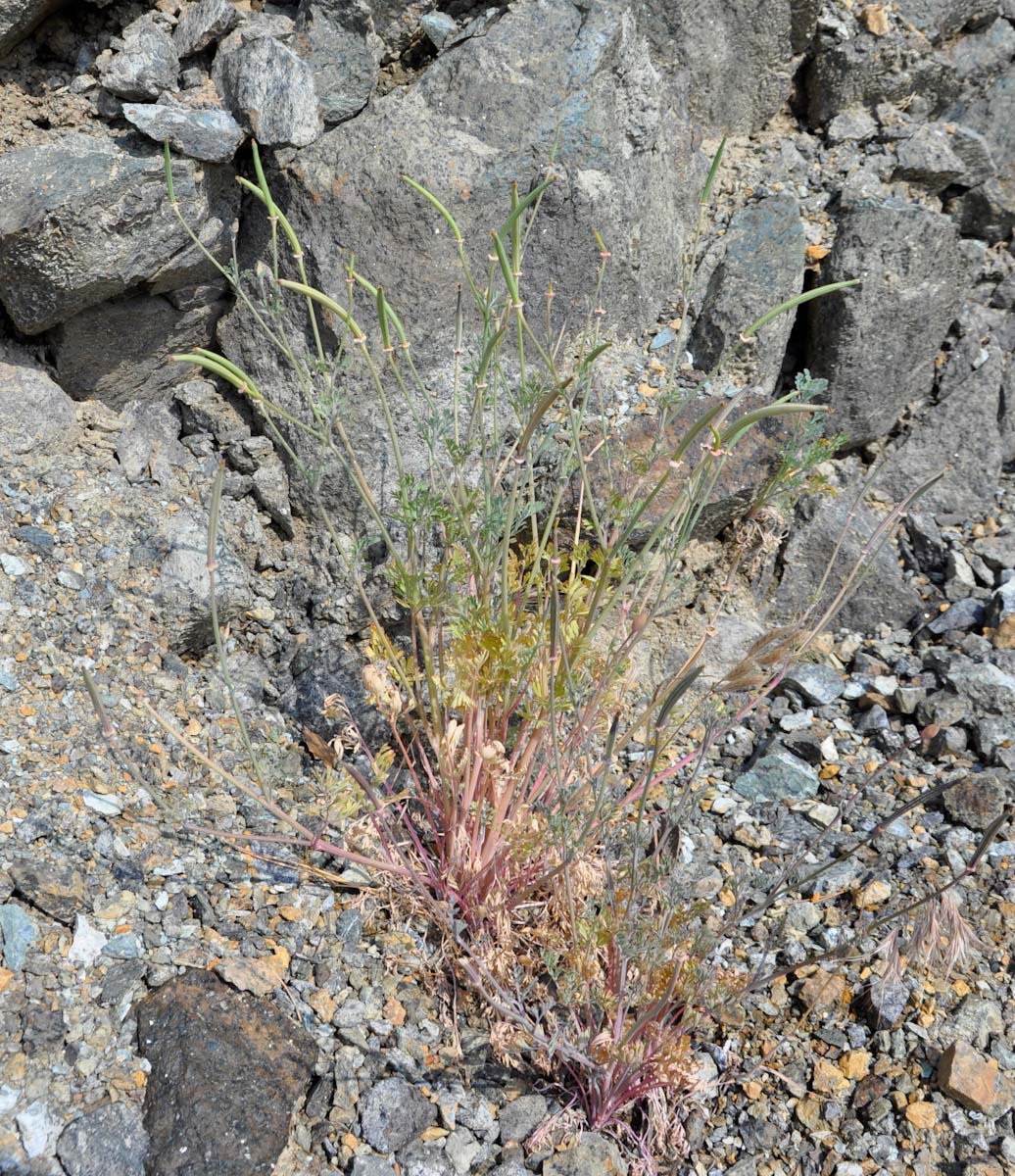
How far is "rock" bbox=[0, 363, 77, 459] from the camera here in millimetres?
2840

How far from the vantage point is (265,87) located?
295 centimetres

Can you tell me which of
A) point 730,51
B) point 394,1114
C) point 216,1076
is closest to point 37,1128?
point 216,1076

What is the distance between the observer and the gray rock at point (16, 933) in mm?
1958

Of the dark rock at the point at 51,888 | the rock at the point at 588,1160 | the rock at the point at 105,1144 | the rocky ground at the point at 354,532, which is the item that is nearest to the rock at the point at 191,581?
the rocky ground at the point at 354,532

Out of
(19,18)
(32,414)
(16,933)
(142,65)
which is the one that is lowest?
(16,933)

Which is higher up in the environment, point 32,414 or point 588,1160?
point 32,414

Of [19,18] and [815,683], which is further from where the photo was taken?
[815,683]

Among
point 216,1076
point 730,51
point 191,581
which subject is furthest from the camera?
point 730,51

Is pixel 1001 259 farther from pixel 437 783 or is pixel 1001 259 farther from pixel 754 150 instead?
pixel 437 783

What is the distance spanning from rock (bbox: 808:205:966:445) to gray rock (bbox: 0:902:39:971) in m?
2.84

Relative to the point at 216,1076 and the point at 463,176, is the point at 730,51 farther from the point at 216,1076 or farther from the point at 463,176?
the point at 216,1076

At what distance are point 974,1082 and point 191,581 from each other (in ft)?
7.46

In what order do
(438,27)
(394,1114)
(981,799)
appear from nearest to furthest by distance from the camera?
(394,1114) < (981,799) < (438,27)

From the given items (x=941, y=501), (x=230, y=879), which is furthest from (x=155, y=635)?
(x=941, y=501)
